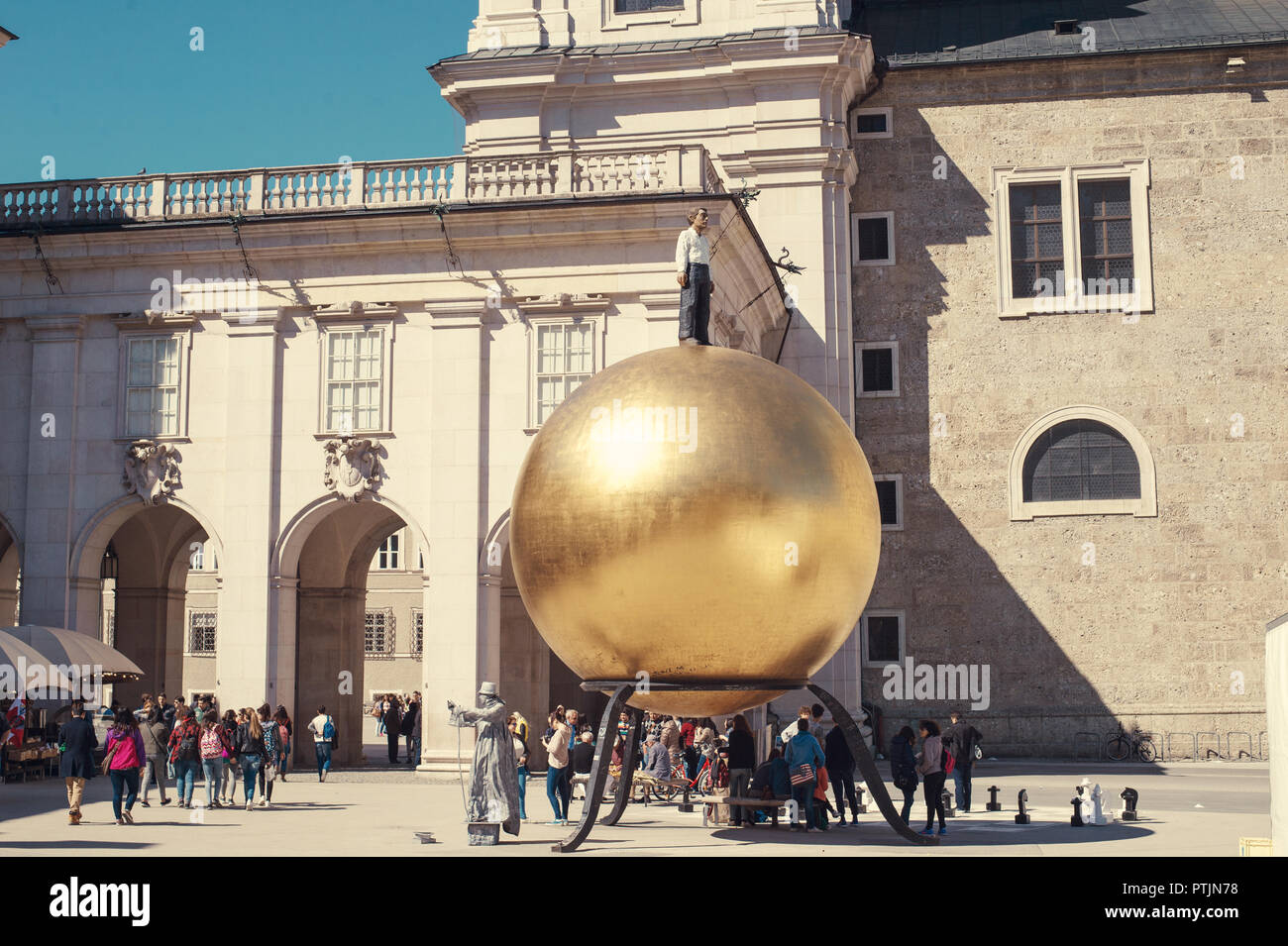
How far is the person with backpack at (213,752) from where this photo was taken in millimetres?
23172

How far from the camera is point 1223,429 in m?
38.6

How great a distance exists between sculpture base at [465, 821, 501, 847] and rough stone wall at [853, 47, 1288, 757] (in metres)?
22.6

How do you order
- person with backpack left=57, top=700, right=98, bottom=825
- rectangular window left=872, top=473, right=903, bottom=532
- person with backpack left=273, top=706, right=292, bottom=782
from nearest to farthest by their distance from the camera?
person with backpack left=57, top=700, right=98, bottom=825 → person with backpack left=273, top=706, right=292, bottom=782 → rectangular window left=872, top=473, right=903, bottom=532

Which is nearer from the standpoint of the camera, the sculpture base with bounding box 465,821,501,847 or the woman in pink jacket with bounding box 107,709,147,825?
the sculpture base with bounding box 465,821,501,847

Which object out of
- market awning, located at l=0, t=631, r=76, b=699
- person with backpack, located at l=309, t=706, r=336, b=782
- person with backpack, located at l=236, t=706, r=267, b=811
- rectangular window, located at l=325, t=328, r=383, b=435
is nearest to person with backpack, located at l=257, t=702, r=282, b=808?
person with backpack, located at l=236, t=706, r=267, b=811

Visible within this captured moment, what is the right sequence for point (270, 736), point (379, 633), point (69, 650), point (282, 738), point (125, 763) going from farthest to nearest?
point (379, 633), point (282, 738), point (270, 736), point (69, 650), point (125, 763)

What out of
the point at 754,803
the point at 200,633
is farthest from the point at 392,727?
the point at 200,633

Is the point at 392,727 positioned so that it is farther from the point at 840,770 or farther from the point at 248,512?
the point at 840,770

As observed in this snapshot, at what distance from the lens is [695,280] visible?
17.5m

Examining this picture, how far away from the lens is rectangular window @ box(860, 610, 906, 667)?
3916 centimetres

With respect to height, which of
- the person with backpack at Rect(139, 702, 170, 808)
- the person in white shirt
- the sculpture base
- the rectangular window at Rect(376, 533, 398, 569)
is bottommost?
the sculpture base

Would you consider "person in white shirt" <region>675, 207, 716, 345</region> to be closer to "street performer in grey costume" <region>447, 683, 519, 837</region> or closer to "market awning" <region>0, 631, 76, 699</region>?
"street performer in grey costume" <region>447, 683, 519, 837</region>

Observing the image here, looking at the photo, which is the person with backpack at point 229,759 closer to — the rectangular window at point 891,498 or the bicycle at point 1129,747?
the rectangular window at point 891,498

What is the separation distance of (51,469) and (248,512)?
4231mm
